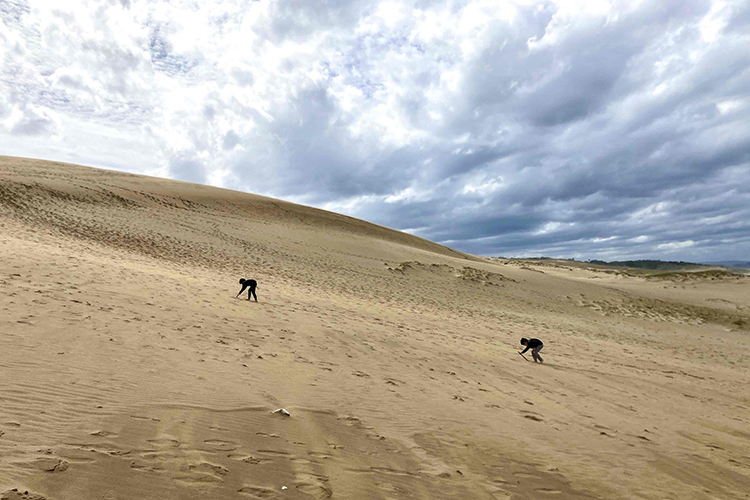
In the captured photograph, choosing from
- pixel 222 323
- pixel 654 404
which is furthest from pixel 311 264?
pixel 654 404

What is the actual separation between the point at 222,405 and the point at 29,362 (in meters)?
2.58

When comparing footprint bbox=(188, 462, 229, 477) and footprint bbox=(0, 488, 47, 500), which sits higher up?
footprint bbox=(0, 488, 47, 500)

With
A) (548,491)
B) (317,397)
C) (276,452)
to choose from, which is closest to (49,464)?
(276,452)

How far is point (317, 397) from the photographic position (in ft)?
19.9

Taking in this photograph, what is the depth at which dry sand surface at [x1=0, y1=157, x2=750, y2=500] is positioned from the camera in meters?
3.85

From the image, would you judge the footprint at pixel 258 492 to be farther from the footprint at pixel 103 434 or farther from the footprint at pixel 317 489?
the footprint at pixel 103 434

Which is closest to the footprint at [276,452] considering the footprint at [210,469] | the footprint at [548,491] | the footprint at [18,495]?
the footprint at [210,469]

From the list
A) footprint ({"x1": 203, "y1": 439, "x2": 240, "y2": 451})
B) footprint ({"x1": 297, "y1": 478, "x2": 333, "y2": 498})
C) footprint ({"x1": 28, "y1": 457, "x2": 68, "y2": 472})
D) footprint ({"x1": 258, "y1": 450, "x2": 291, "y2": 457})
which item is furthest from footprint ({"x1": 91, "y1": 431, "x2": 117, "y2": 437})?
footprint ({"x1": 297, "y1": 478, "x2": 333, "y2": 498})

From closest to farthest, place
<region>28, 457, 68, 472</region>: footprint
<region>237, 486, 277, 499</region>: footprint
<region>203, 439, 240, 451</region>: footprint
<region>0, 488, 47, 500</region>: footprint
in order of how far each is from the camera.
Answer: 1. <region>0, 488, 47, 500</region>: footprint
2. <region>28, 457, 68, 472</region>: footprint
3. <region>237, 486, 277, 499</region>: footprint
4. <region>203, 439, 240, 451</region>: footprint

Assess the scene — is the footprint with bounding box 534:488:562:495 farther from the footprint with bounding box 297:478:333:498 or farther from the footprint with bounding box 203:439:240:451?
the footprint with bounding box 203:439:240:451

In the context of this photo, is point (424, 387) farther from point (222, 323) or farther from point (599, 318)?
point (599, 318)

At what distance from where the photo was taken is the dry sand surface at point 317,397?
3.85m

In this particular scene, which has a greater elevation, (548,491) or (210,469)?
(210,469)

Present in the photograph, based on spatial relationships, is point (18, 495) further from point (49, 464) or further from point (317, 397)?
point (317, 397)
